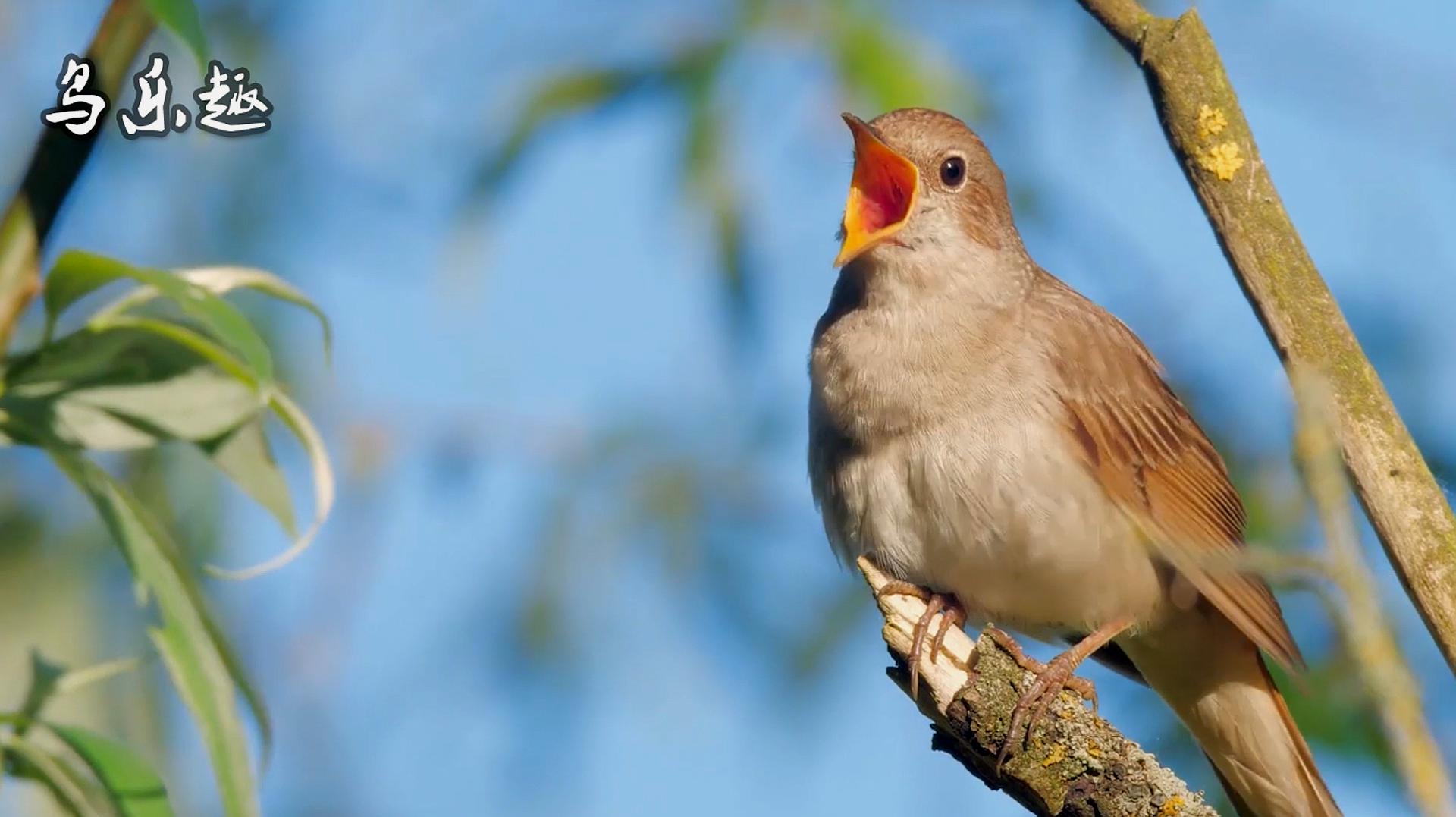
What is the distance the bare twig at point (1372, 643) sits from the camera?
1.17 metres

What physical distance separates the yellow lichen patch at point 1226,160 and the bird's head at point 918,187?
4.27 ft

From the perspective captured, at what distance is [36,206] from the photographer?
1225 mm

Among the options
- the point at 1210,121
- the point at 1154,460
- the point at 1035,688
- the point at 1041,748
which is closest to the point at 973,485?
the point at 1154,460

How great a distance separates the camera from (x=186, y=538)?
3.49m

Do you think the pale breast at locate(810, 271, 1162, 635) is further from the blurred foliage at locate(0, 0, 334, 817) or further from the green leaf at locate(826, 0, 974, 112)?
the blurred foliage at locate(0, 0, 334, 817)

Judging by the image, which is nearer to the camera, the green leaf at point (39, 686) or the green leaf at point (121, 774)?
the green leaf at point (121, 774)

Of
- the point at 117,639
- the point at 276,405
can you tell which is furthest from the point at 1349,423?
the point at 117,639

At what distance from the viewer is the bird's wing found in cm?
348

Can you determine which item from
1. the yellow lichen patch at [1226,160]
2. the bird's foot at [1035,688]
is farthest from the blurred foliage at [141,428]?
the yellow lichen patch at [1226,160]

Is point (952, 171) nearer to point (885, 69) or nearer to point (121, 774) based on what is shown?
point (885, 69)

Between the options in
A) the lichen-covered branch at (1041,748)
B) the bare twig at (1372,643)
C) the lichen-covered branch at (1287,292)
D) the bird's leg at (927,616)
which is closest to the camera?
the bare twig at (1372,643)

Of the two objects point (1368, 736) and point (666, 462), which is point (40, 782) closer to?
point (1368, 736)

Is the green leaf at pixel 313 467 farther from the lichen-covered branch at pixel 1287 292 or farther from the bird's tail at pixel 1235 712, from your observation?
the bird's tail at pixel 1235 712

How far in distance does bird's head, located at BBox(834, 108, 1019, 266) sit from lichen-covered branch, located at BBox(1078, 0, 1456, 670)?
1.15 metres
